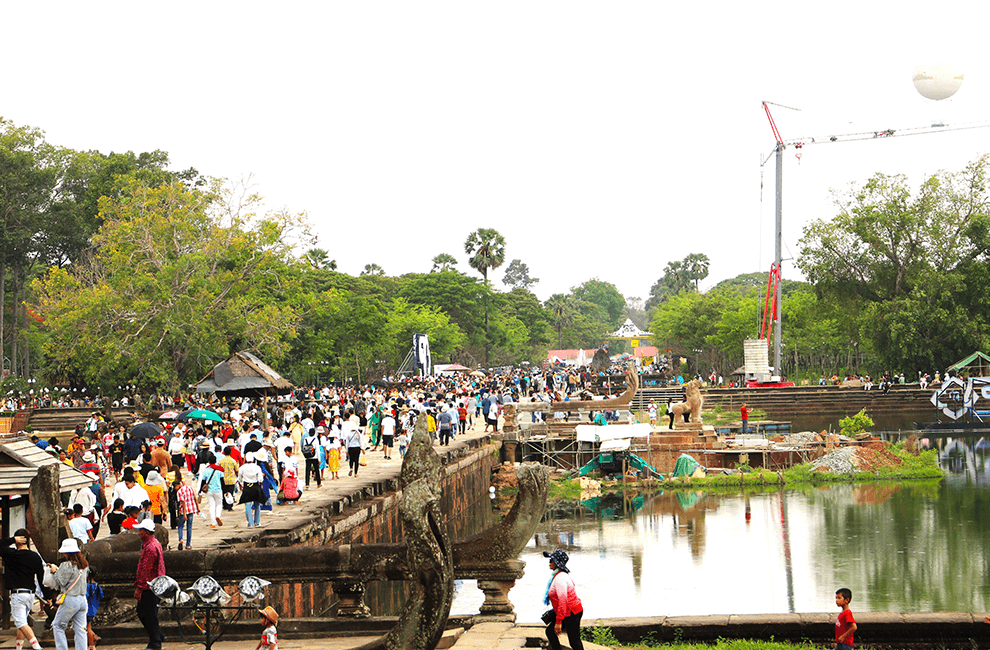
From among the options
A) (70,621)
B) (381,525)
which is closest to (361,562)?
(70,621)

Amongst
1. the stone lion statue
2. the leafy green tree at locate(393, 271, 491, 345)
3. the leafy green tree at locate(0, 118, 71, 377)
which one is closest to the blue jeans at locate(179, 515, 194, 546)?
the stone lion statue

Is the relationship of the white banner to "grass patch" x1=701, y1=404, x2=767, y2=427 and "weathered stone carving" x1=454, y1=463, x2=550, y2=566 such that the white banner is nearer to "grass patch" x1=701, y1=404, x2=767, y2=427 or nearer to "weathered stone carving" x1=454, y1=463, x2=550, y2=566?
"grass patch" x1=701, y1=404, x2=767, y2=427

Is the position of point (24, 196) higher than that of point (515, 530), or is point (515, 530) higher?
point (24, 196)

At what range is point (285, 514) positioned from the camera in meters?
16.5

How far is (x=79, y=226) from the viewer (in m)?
62.2

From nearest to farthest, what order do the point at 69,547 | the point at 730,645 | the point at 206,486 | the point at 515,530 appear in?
the point at 69,547 < the point at 515,530 < the point at 730,645 < the point at 206,486

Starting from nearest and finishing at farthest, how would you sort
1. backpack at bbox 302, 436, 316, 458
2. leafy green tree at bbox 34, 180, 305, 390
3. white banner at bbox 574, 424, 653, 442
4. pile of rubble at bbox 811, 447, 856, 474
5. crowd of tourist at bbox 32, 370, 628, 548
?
crowd of tourist at bbox 32, 370, 628, 548
backpack at bbox 302, 436, 316, 458
pile of rubble at bbox 811, 447, 856, 474
white banner at bbox 574, 424, 653, 442
leafy green tree at bbox 34, 180, 305, 390

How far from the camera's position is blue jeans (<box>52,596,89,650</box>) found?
8805mm

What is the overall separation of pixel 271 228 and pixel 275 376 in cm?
1394

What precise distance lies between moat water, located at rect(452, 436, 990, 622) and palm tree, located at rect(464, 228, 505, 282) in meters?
69.1

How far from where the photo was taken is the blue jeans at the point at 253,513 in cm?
1510

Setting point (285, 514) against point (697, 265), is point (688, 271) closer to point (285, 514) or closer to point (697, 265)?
point (697, 265)

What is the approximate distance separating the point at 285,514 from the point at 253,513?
116cm

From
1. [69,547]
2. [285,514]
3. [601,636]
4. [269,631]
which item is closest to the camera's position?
[269,631]
